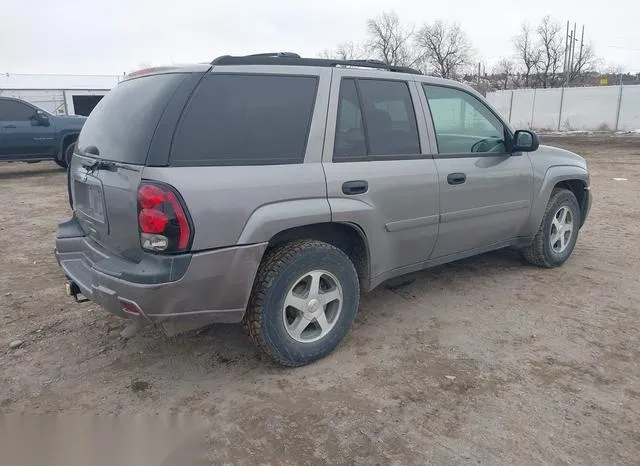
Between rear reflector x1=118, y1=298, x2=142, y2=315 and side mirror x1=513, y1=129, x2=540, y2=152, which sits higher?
side mirror x1=513, y1=129, x2=540, y2=152

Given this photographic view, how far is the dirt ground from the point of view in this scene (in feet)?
8.47

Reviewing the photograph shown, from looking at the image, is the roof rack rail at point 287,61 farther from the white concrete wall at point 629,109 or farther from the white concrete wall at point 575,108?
the white concrete wall at point 575,108

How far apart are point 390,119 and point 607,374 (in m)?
2.14

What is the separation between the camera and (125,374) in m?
3.26

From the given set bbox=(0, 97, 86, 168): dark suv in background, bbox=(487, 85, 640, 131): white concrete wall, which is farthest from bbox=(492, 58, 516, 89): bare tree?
bbox=(0, 97, 86, 168): dark suv in background

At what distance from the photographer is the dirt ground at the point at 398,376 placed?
2582mm

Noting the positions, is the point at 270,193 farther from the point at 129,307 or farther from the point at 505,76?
the point at 505,76

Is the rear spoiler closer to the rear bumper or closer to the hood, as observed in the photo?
the rear bumper

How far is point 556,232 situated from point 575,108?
29.0m

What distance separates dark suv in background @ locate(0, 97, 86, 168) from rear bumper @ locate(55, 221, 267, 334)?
1034cm

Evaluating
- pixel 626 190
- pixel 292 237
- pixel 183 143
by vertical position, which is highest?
pixel 183 143

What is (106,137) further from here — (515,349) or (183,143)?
(515,349)

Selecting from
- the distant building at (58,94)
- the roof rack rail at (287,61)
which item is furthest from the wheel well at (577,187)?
the distant building at (58,94)

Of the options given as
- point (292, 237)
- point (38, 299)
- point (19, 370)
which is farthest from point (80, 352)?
point (292, 237)
